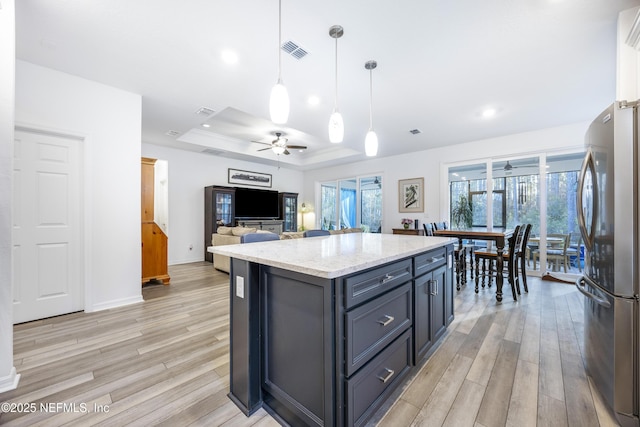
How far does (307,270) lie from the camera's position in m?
1.12

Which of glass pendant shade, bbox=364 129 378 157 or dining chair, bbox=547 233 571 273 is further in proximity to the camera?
dining chair, bbox=547 233 571 273

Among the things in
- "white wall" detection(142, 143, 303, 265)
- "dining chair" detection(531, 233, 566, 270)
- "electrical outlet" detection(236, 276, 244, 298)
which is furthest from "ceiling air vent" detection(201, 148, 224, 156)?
"dining chair" detection(531, 233, 566, 270)

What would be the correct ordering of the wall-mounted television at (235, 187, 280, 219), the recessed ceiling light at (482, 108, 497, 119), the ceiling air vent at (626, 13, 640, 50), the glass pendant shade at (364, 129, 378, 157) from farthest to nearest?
the wall-mounted television at (235, 187, 280, 219) < the recessed ceiling light at (482, 108, 497, 119) < the glass pendant shade at (364, 129, 378, 157) < the ceiling air vent at (626, 13, 640, 50)

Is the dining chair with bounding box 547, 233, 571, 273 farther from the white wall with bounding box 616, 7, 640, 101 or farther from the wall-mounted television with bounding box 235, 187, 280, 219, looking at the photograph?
the wall-mounted television with bounding box 235, 187, 280, 219

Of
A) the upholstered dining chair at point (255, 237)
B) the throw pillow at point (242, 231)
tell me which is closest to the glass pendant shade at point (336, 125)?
the upholstered dining chair at point (255, 237)

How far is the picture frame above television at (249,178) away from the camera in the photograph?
6910 mm

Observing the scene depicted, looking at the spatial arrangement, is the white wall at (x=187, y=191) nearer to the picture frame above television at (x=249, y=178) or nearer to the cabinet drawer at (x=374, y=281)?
the picture frame above television at (x=249, y=178)

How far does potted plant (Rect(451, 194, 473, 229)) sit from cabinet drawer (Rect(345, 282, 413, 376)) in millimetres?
4717

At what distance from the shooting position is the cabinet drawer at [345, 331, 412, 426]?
120cm

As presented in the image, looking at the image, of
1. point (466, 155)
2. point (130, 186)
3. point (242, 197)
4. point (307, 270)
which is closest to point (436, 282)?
point (307, 270)

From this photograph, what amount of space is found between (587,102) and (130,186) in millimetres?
6120

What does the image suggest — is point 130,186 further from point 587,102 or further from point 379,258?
point 587,102

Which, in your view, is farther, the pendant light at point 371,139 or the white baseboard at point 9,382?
the pendant light at point 371,139

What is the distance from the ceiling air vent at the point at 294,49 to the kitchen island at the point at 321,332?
75.0 inches
